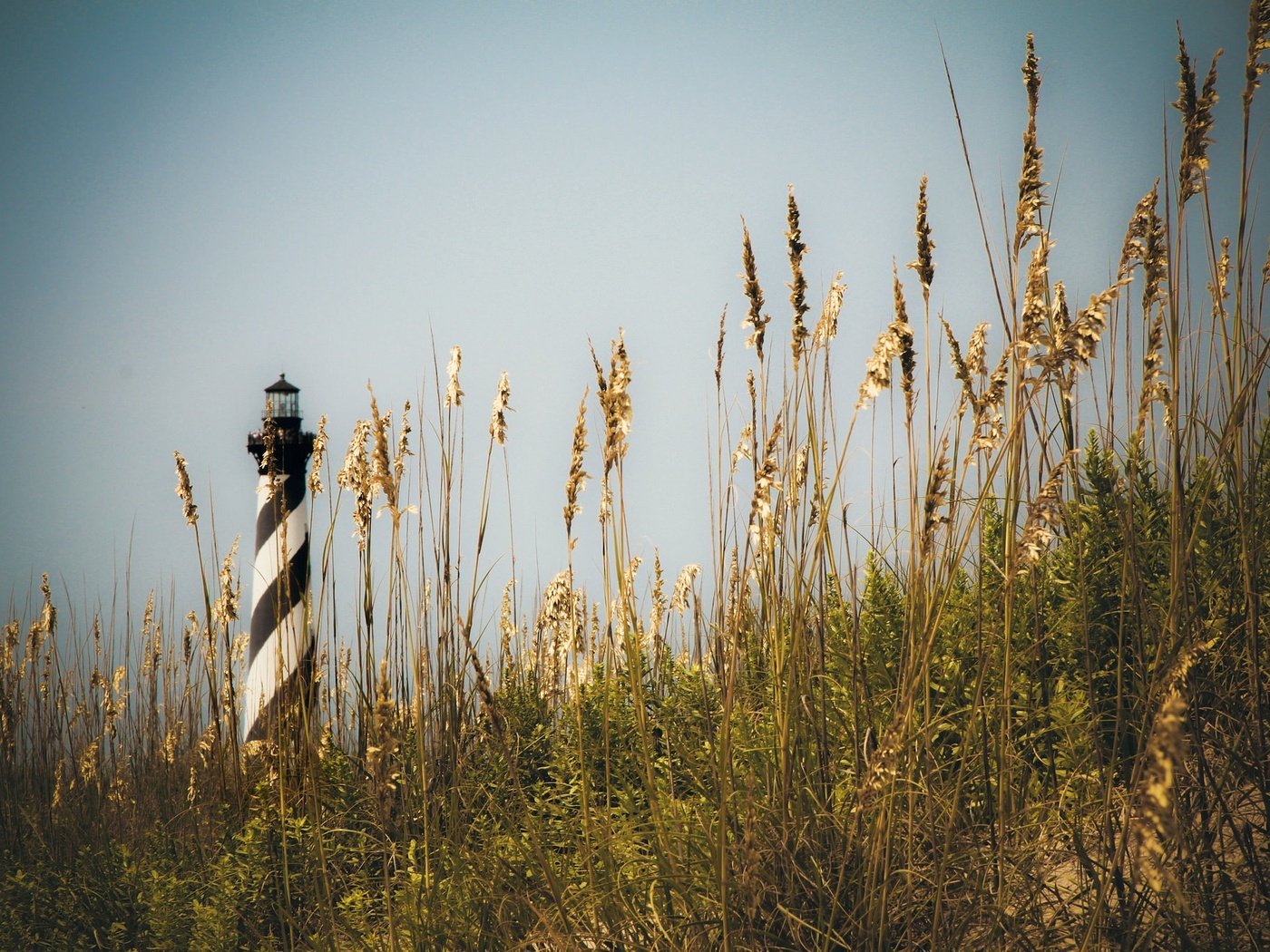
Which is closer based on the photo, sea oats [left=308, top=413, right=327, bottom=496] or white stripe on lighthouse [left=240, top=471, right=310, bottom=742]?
sea oats [left=308, top=413, right=327, bottom=496]

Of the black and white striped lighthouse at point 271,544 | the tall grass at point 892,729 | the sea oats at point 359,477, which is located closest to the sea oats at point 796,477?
the tall grass at point 892,729

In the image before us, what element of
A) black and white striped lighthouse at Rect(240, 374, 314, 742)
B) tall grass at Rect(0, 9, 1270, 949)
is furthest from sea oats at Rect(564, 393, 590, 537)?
black and white striped lighthouse at Rect(240, 374, 314, 742)

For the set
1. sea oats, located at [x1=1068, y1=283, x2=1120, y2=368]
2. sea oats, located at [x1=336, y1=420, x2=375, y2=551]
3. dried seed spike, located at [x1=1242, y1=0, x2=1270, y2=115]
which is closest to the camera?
sea oats, located at [x1=1068, y1=283, x2=1120, y2=368]

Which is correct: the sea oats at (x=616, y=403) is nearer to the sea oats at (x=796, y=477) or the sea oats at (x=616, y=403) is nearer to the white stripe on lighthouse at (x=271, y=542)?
the sea oats at (x=796, y=477)

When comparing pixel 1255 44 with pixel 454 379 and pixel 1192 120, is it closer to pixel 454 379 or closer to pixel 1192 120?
pixel 1192 120

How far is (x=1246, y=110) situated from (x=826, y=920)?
1.46 metres

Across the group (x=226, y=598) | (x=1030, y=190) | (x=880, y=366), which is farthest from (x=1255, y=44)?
(x=226, y=598)

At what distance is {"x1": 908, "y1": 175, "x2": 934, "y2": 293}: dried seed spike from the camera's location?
1402 mm

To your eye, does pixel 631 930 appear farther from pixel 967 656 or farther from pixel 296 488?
pixel 296 488

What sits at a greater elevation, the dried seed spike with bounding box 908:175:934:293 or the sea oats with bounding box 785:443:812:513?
the dried seed spike with bounding box 908:175:934:293

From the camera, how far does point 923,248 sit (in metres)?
1.41

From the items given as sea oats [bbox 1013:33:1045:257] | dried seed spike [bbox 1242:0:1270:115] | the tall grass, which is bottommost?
the tall grass

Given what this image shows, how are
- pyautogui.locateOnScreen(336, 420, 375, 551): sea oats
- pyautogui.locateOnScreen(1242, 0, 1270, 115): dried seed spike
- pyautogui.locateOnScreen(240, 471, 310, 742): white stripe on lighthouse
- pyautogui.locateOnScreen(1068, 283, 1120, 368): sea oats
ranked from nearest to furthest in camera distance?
pyautogui.locateOnScreen(1068, 283, 1120, 368): sea oats < pyautogui.locateOnScreen(1242, 0, 1270, 115): dried seed spike < pyautogui.locateOnScreen(336, 420, 375, 551): sea oats < pyautogui.locateOnScreen(240, 471, 310, 742): white stripe on lighthouse

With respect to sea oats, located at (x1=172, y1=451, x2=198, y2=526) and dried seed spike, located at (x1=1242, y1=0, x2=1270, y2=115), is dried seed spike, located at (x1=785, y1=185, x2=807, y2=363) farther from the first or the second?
sea oats, located at (x1=172, y1=451, x2=198, y2=526)
